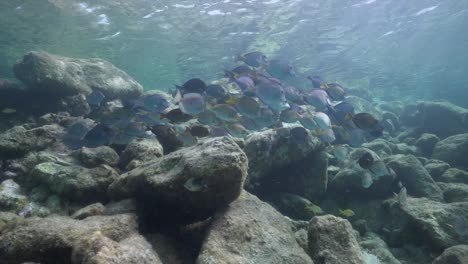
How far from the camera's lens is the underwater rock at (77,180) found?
5.14m

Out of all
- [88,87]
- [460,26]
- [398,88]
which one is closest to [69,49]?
[88,87]

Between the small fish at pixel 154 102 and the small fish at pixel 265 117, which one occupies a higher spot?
the small fish at pixel 154 102

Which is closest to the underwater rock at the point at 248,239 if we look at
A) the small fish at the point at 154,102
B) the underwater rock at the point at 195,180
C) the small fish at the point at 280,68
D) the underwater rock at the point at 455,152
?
the underwater rock at the point at 195,180

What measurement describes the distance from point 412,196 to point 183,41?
19597 millimetres

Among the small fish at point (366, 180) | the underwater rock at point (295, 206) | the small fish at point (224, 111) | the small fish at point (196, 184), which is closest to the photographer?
the small fish at point (196, 184)

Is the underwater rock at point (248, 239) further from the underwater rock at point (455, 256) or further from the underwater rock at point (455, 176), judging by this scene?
the underwater rock at point (455, 176)

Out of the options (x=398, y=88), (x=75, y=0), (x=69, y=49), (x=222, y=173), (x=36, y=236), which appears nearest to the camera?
(x=36, y=236)

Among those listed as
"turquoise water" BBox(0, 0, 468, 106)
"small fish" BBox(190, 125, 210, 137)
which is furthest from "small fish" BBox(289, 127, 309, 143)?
"turquoise water" BBox(0, 0, 468, 106)

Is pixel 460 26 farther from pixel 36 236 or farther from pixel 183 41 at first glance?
pixel 36 236

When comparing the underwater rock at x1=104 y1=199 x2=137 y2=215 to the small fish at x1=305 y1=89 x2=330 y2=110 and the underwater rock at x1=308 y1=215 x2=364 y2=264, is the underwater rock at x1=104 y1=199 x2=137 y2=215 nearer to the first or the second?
the underwater rock at x1=308 y1=215 x2=364 y2=264

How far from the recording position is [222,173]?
3.80 m

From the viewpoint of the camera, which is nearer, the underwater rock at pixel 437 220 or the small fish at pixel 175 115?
the small fish at pixel 175 115

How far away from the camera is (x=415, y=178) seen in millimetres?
9539

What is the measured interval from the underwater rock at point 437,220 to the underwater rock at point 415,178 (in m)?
1.53
